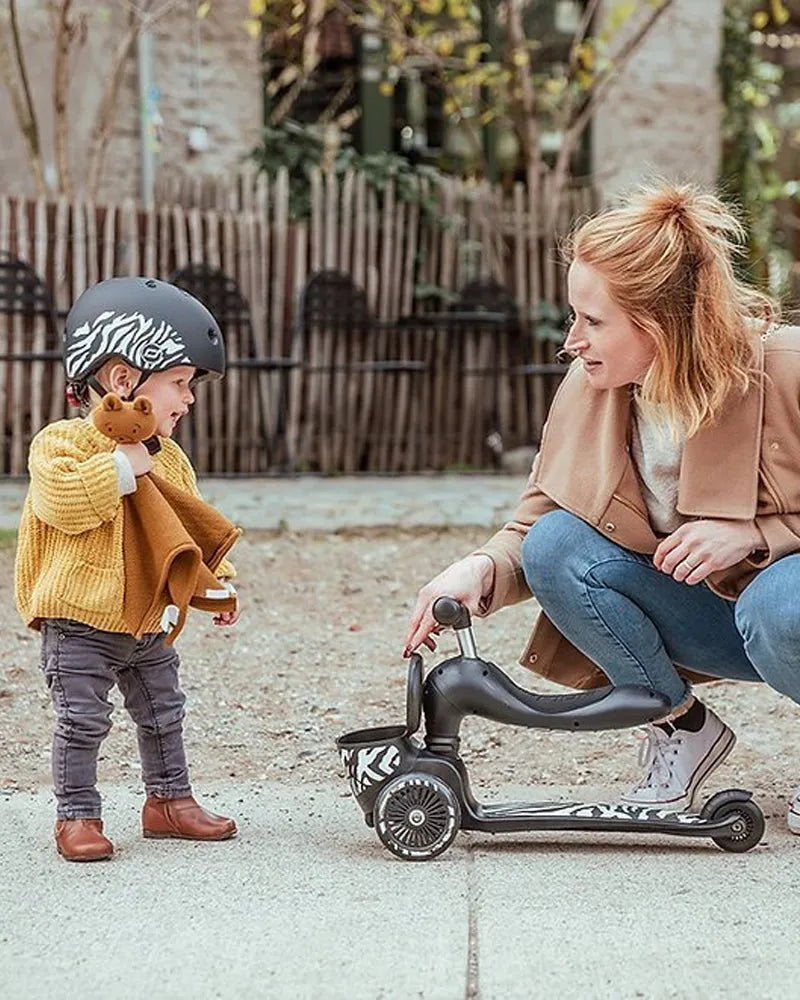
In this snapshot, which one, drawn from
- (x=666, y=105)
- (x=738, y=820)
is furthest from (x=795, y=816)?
(x=666, y=105)

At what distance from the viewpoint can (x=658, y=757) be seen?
3062mm

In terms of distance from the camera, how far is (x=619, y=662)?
9.59 feet

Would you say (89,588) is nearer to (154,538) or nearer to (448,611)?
(154,538)

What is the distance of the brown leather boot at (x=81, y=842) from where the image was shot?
2.78m

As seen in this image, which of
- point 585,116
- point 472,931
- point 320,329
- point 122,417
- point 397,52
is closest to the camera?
point 472,931

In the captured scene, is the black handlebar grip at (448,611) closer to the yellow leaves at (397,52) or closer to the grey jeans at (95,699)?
the grey jeans at (95,699)

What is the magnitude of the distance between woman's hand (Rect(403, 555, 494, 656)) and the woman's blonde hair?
445mm

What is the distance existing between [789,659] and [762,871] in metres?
0.37

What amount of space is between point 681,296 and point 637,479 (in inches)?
14.4

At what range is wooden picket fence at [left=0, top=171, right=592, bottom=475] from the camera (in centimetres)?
815

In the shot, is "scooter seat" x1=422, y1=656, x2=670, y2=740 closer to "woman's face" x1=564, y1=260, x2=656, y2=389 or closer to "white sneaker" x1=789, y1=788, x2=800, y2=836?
"white sneaker" x1=789, y1=788, x2=800, y2=836

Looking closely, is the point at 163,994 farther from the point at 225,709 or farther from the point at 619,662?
the point at 225,709

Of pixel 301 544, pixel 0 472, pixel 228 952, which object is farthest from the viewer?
pixel 0 472

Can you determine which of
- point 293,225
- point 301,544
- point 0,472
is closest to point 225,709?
point 301,544
